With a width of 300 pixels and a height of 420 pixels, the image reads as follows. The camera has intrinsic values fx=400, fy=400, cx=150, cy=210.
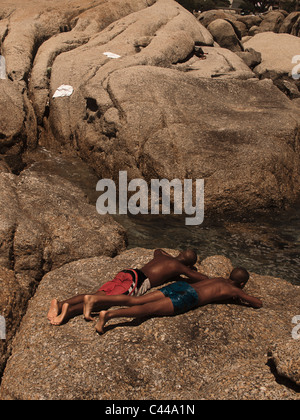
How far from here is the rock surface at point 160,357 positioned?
5.36 meters

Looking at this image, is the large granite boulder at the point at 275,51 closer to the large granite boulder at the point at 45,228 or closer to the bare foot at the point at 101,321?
the large granite boulder at the point at 45,228

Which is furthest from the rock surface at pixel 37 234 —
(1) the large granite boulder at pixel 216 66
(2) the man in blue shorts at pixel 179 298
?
(1) the large granite boulder at pixel 216 66

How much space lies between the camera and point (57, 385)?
5438mm

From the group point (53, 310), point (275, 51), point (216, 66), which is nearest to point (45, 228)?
point (53, 310)

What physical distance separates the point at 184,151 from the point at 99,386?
333 inches

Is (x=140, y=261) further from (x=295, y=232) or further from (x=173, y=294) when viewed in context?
(x=295, y=232)

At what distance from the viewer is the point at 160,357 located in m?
5.91

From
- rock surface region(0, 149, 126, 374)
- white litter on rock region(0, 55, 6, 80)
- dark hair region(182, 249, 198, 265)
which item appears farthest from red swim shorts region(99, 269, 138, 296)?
white litter on rock region(0, 55, 6, 80)

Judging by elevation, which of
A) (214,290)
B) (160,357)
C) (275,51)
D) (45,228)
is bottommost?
(275,51)

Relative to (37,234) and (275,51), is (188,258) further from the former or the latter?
(275,51)

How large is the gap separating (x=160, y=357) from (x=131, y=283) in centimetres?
151

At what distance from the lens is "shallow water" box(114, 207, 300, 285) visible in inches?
405

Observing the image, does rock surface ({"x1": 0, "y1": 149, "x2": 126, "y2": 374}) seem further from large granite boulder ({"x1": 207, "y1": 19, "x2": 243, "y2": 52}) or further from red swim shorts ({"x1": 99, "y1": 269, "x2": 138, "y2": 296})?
large granite boulder ({"x1": 207, "y1": 19, "x2": 243, "y2": 52})
